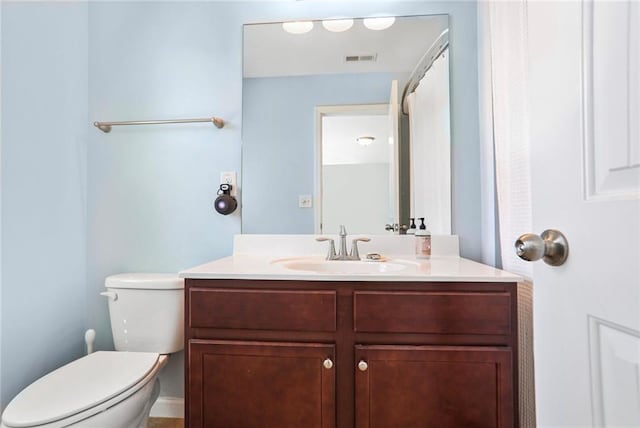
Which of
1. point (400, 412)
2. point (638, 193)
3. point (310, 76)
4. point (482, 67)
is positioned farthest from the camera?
point (310, 76)

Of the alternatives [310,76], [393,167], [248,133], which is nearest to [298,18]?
[310,76]

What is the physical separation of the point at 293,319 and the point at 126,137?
1340mm

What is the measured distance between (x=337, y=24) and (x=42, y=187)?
5.20ft

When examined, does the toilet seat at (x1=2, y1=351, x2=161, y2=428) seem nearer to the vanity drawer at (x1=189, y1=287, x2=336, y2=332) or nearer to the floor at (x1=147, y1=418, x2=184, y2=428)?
the vanity drawer at (x1=189, y1=287, x2=336, y2=332)

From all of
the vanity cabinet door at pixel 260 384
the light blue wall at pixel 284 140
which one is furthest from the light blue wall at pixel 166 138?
the vanity cabinet door at pixel 260 384

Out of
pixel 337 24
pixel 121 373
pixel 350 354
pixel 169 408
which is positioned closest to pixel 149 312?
pixel 121 373

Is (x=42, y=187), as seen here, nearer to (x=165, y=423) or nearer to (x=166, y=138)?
(x=166, y=138)

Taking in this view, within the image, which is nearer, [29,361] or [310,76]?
[29,361]

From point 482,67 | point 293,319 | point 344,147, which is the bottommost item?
point 293,319

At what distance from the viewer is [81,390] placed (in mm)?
1075

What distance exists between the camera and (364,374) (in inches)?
40.0

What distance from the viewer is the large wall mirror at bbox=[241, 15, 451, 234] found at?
1.58 meters

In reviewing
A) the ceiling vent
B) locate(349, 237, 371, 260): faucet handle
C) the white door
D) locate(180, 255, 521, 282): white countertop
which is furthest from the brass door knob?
the ceiling vent

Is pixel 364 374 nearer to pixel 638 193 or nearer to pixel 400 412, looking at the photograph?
pixel 400 412
